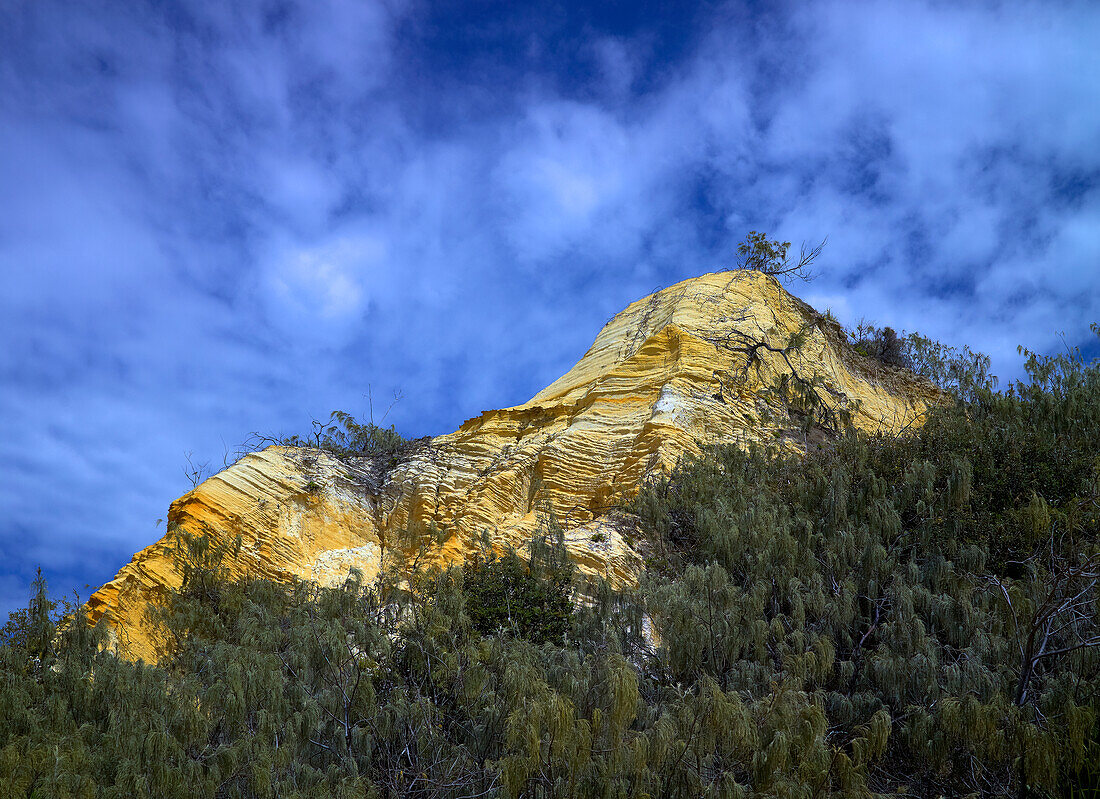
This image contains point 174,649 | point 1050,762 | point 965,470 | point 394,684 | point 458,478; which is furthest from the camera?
point 458,478

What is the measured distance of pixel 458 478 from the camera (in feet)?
55.9

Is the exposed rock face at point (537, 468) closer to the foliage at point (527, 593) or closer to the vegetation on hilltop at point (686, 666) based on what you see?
the foliage at point (527, 593)

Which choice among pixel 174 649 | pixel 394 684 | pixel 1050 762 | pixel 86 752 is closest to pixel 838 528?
pixel 1050 762

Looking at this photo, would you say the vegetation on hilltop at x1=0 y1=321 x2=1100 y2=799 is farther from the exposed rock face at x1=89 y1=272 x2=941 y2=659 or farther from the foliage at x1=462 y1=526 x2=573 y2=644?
the exposed rock face at x1=89 y1=272 x2=941 y2=659

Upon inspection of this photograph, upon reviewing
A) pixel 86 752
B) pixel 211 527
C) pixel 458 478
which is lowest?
pixel 86 752

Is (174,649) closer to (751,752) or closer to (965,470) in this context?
(751,752)

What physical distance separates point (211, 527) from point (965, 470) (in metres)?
13.6

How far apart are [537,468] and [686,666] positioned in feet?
25.1

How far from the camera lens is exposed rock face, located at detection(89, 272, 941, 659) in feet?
47.9

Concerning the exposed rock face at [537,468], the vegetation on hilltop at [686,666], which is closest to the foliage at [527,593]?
the vegetation on hilltop at [686,666]

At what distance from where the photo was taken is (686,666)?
9031mm

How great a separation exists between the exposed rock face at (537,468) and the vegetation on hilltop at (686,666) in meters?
0.93

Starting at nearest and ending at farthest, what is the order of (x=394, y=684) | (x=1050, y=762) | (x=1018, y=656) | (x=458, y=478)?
(x=1050, y=762) < (x=1018, y=656) < (x=394, y=684) < (x=458, y=478)

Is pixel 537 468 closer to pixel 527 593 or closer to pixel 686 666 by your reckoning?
pixel 527 593
